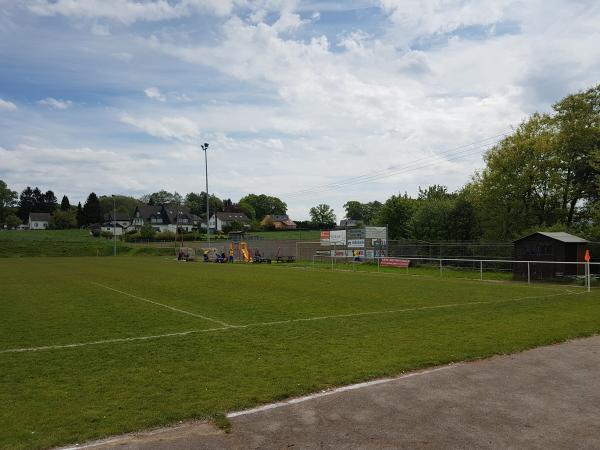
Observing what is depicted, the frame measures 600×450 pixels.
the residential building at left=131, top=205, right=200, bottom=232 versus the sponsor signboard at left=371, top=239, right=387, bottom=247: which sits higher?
the residential building at left=131, top=205, right=200, bottom=232

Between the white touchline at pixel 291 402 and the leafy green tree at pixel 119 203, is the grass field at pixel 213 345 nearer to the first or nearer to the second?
the white touchline at pixel 291 402

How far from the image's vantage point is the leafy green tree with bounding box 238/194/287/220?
167250 millimetres

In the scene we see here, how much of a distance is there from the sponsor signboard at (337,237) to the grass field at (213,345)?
28911 mm

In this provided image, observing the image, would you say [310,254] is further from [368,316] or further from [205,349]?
[205,349]

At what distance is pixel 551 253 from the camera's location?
958 inches

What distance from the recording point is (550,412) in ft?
17.8

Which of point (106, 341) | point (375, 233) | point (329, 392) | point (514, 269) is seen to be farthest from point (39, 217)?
point (329, 392)

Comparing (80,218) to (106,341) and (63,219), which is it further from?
(106,341)

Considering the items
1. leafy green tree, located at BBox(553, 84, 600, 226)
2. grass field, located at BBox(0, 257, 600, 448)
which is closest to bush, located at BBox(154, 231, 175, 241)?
leafy green tree, located at BBox(553, 84, 600, 226)

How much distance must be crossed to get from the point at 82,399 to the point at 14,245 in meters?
80.8

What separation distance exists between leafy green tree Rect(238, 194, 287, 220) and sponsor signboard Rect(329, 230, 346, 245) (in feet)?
392

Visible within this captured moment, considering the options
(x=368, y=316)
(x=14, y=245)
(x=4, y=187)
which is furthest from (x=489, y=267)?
(x=4, y=187)

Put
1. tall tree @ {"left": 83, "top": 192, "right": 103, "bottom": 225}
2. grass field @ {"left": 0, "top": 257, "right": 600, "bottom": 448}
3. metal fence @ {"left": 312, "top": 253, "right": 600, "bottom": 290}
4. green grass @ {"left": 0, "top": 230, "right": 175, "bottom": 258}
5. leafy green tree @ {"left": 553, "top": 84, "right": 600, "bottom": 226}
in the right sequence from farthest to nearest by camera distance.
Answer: tall tree @ {"left": 83, "top": 192, "right": 103, "bottom": 225}, green grass @ {"left": 0, "top": 230, "right": 175, "bottom": 258}, leafy green tree @ {"left": 553, "top": 84, "right": 600, "bottom": 226}, metal fence @ {"left": 312, "top": 253, "right": 600, "bottom": 290}, grass field @ {"left": 0, "top": 257, "right": 600, "bottom": 448}

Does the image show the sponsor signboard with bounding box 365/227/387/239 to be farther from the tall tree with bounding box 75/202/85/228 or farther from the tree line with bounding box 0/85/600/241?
the tall tree with bounding box 75/202/85/228
